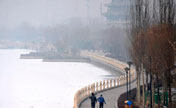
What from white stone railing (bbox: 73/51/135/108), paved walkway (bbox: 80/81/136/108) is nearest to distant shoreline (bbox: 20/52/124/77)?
white stone railing (bbox: 73/51/135/108)

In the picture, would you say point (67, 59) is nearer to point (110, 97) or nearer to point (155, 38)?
point (110, 97)

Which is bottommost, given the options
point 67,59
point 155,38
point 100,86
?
point 67,59

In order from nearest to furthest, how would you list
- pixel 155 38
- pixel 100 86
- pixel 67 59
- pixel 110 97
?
1. pixel 155 38
2. pixel 110 97
3. pixel 100 86
4. pixel 67 59

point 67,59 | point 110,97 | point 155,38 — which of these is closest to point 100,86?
point 110,97

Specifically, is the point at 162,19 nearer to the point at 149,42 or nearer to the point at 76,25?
the point at 149,42

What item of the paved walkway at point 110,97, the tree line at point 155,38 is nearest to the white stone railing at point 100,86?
the paved walkway at point 110,97

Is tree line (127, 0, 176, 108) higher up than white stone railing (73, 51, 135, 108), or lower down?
higher up

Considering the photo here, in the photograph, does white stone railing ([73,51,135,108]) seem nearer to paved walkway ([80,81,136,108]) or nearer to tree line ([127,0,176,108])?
paved walkway ([80,81,136,108])

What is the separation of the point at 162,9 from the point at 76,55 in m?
73.6

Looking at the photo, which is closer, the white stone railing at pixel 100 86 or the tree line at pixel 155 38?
the tree line at pixel 155 38

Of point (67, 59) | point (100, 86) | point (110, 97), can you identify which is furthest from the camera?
point (67, 59)

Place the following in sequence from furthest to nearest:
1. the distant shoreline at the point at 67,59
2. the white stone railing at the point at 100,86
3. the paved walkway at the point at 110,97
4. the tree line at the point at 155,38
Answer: the distant shoreline at the point at 67,59, the white stone railing at the point at 100,86, the paved walkway at the point at 110,97, the tree line at the point at 155,38

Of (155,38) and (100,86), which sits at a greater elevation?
(155,38)

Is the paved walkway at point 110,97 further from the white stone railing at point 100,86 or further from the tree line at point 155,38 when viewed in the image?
the tree line at point 155,38
